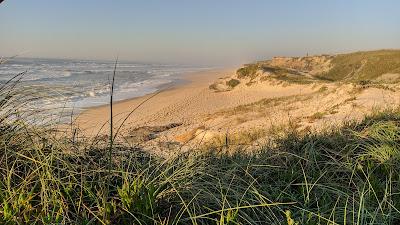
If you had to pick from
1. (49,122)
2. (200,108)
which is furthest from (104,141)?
(200,108)

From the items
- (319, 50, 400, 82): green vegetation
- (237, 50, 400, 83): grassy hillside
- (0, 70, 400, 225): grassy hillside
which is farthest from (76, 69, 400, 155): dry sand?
(319, 50, 400, 82): green vegetation

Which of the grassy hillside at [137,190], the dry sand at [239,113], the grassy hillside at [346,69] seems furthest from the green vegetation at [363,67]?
the grassy hillside at [137,190]

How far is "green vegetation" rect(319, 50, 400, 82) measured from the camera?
30.1 metres

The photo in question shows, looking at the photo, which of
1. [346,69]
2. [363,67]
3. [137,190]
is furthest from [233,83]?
[137,190]

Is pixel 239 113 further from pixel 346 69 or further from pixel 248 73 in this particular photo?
pixel 346 69

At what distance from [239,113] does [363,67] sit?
74.3ft

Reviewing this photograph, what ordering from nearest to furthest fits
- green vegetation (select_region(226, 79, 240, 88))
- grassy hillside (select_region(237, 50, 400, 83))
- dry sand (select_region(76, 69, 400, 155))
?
dry sand (select_region(76, 69, 400, 155)), green vegetation (select_region(226, 79, 240, 88)), grassy hillside (select_region(237, 50, 400, 83))

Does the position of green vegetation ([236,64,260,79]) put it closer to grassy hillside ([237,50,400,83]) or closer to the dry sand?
grassy hillside ([237,50,400,83])

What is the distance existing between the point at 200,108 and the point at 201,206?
16848mm

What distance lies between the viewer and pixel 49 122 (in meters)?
3.62

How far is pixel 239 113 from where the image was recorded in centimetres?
1486

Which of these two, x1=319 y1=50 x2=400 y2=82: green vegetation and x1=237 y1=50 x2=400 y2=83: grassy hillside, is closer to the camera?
x1=237 y1=50 x2=400 y2=83: grassy hillside

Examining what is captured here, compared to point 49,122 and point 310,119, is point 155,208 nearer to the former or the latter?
point 49,122

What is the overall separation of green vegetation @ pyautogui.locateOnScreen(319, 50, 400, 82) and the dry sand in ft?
29.2
